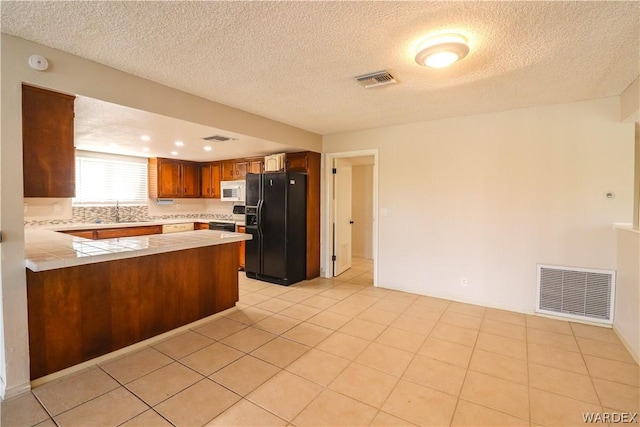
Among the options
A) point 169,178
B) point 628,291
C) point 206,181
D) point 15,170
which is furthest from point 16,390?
point 628,291

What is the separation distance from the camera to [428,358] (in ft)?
8.39

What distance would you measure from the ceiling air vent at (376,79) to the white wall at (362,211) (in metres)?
4.07

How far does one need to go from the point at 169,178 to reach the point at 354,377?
5271 millimetres

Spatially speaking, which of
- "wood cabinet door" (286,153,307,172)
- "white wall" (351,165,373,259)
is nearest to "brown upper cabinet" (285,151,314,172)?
"wood cabinet door" (286,153,307,172)

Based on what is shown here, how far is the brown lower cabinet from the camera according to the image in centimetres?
221

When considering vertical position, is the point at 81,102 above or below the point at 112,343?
above

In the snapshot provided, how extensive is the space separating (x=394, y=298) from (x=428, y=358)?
5.12ft

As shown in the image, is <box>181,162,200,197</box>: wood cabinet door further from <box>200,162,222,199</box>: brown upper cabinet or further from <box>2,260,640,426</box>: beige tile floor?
<box>2,260,640,426</box>: beige tile floor

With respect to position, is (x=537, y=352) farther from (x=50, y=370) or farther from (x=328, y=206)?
(x=50, y=370)

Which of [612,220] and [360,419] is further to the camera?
[612,220]

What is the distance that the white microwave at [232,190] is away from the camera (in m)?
5.74

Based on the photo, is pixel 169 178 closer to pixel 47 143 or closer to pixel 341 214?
pixel 341 214

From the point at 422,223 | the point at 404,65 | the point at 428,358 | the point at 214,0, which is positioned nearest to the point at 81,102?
the point at 214,0

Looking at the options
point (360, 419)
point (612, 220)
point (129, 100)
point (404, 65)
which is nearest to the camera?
point (360, 419)
